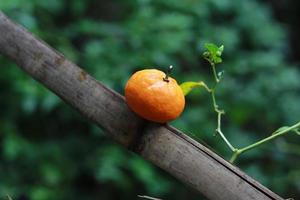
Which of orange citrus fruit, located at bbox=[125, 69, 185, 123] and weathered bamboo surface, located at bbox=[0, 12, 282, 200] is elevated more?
orange citrus fruit, located at bbox=[125, 69, 185, 123]

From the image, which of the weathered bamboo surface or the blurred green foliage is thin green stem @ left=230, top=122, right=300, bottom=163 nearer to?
the weathered bamboo surface

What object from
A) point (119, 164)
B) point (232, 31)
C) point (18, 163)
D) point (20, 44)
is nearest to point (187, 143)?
point (20, 44)

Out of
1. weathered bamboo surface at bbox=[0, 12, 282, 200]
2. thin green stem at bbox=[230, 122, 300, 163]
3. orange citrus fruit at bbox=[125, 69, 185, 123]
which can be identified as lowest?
weathered bamboo surface at bbox=[0, 12, 282, 200]

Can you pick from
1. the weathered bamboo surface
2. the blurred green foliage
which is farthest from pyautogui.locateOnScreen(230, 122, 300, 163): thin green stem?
the blurred green foliage

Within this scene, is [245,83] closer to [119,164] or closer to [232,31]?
[232,31]

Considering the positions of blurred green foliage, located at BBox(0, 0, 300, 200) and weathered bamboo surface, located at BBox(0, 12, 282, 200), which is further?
blurred green foliage, located at BBox(0, 0, 300, 200)

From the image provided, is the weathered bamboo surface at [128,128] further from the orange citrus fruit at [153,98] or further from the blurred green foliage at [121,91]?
the blurred green foliage at [121,91]
